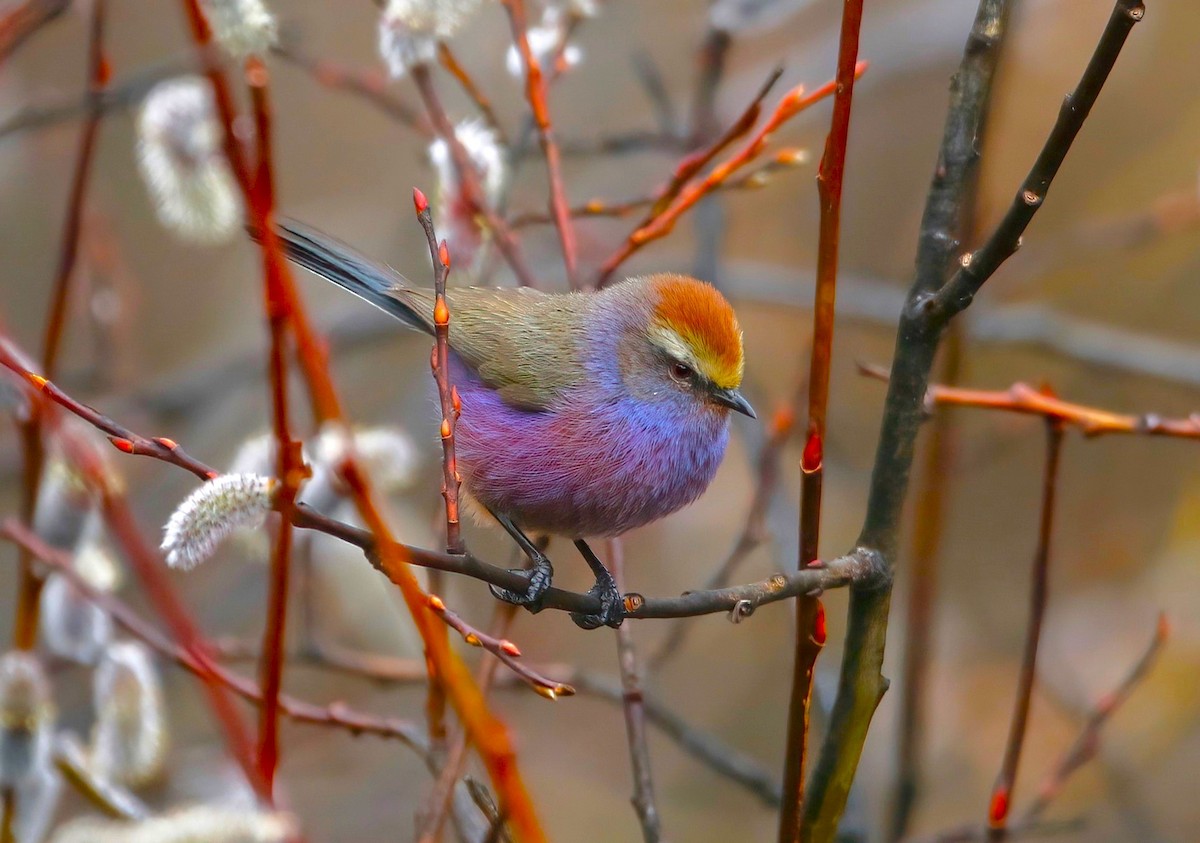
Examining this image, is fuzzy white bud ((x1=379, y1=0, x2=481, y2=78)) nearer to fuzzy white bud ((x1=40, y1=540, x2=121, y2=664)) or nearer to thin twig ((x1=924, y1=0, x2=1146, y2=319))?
thin twig ((x1=924, y1=0, x2=1146, y2=319))

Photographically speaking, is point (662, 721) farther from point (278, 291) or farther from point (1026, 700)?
point (278, 291)

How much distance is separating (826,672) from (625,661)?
5.00 feet

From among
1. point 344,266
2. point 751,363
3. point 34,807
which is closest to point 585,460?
point 344,266

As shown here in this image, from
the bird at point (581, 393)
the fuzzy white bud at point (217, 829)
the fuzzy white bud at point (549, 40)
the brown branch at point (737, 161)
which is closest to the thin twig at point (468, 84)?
the fuzzy white bud at point (549, 40)

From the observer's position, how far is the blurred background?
5.02 m

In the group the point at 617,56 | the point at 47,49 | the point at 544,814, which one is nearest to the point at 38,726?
the point at 544,814

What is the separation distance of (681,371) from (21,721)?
1.63 metres

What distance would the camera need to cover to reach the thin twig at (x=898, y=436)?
1.90 meters

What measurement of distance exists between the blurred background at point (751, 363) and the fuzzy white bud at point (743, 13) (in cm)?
8

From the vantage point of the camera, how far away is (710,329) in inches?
107

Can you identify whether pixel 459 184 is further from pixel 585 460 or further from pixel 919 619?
pixel 919 619

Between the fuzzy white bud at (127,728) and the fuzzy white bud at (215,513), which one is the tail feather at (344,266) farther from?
the fuzzy white bud at (215,513)

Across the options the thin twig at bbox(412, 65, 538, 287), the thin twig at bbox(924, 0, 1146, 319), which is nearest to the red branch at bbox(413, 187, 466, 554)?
the thin twig at bbox(924, 0, 1146, 319)

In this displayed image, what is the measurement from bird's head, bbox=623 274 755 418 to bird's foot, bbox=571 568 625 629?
50cm
